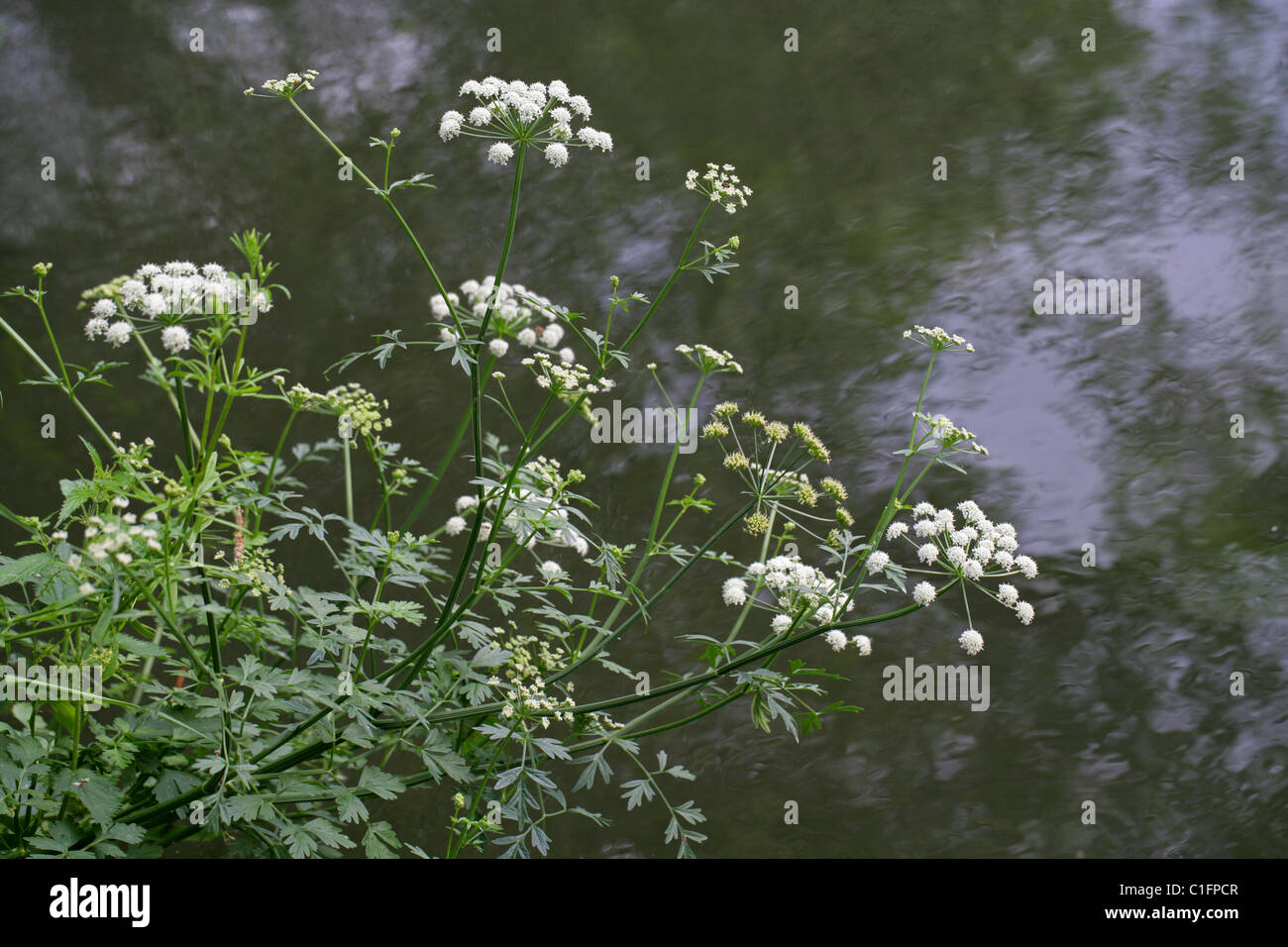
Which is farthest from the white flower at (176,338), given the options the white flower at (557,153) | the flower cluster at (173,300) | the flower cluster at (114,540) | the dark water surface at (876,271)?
the dark water surface at (876,271)

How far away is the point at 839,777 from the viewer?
2555 mm

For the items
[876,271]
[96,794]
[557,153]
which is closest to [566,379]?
[557,153]

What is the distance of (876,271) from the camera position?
8.87 feet

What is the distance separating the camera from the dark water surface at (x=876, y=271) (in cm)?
251

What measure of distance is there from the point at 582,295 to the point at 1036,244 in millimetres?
1231

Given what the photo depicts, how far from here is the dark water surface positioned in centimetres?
251

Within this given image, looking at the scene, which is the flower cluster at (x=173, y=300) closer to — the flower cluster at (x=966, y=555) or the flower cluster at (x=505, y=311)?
the flower cluster at (x=505, y=311)

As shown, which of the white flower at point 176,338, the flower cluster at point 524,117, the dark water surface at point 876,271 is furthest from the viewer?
the dark water surface at point 876,271

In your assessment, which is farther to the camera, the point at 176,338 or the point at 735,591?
the point at 735,591

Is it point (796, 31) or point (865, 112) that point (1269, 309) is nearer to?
point (865, 112)

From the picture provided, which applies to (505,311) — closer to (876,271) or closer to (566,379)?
(566,379)

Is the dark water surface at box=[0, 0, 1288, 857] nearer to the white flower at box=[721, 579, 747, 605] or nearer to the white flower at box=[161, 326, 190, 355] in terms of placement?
the white flower at box=[721, 579, 747, 605]
